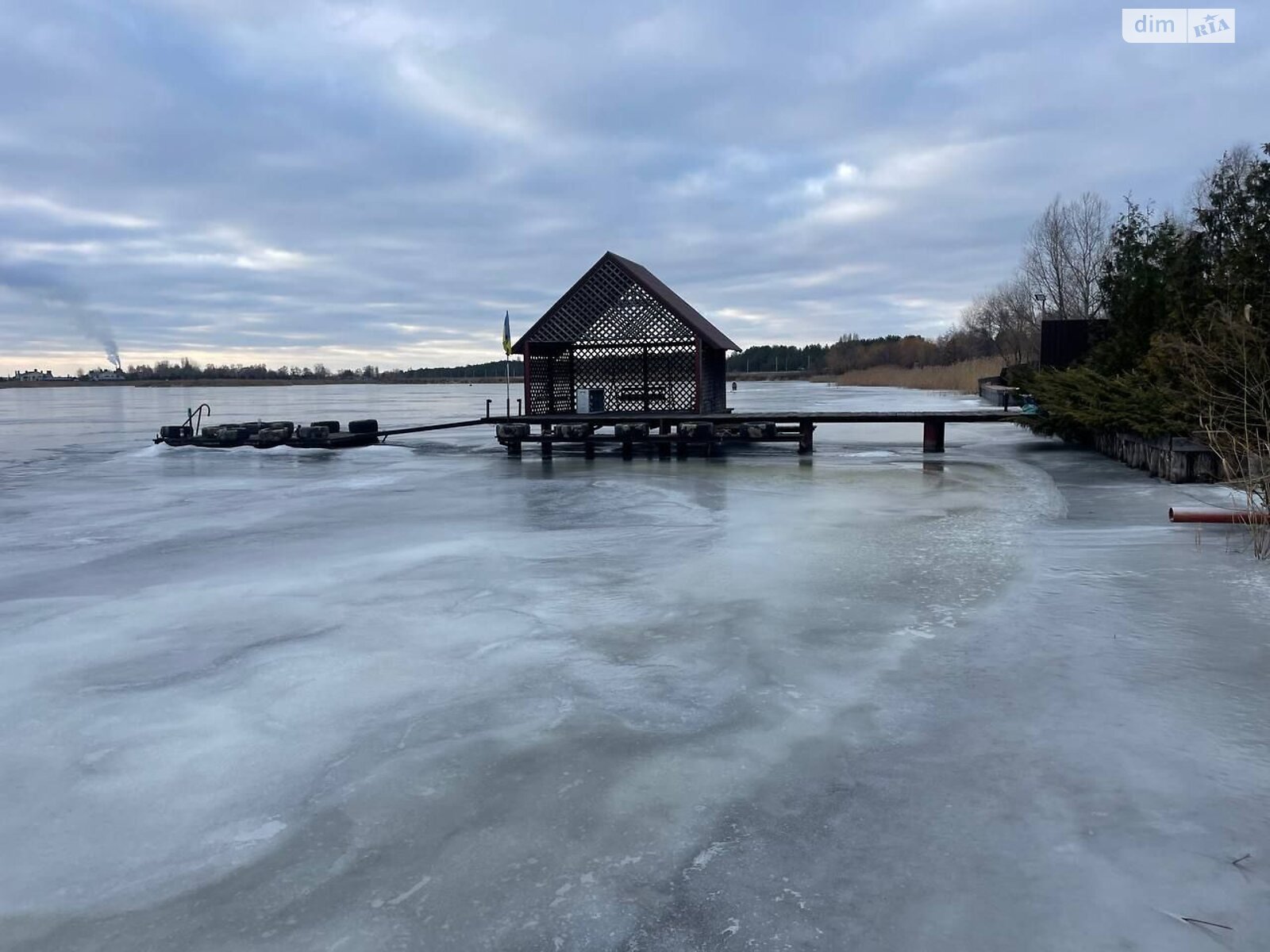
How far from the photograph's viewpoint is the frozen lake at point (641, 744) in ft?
9.72

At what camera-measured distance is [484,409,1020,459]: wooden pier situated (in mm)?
20047

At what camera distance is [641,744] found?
424 cm

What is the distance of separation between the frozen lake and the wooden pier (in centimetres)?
1078

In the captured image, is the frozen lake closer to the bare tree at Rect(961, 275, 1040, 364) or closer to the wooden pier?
the wooden pier

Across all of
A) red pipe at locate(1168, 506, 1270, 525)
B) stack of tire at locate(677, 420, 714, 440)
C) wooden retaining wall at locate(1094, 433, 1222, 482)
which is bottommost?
red pipe at locate(1168, 506, 1270, 525)

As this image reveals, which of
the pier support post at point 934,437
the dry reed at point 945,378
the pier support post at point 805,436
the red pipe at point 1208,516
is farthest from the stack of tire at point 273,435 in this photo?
the dry reed at point 945,378

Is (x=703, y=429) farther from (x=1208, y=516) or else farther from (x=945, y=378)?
(x=945, y=378)

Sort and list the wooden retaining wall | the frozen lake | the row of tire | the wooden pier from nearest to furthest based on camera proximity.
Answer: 1. the frozen lake
2. the wooden retaining wall
3. the wooden pier
4. the row of tire

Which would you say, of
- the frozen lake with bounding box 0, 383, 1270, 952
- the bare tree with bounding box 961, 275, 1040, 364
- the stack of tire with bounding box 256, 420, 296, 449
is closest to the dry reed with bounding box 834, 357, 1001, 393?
the bare tree with bounding box 961, 275, 1040, 364

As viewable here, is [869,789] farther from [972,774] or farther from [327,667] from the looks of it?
[327,667]

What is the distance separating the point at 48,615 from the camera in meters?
6.77

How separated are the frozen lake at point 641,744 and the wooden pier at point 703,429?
10777 mm

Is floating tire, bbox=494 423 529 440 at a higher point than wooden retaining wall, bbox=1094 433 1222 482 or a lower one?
higher

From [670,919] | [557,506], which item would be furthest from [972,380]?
[670,919]
